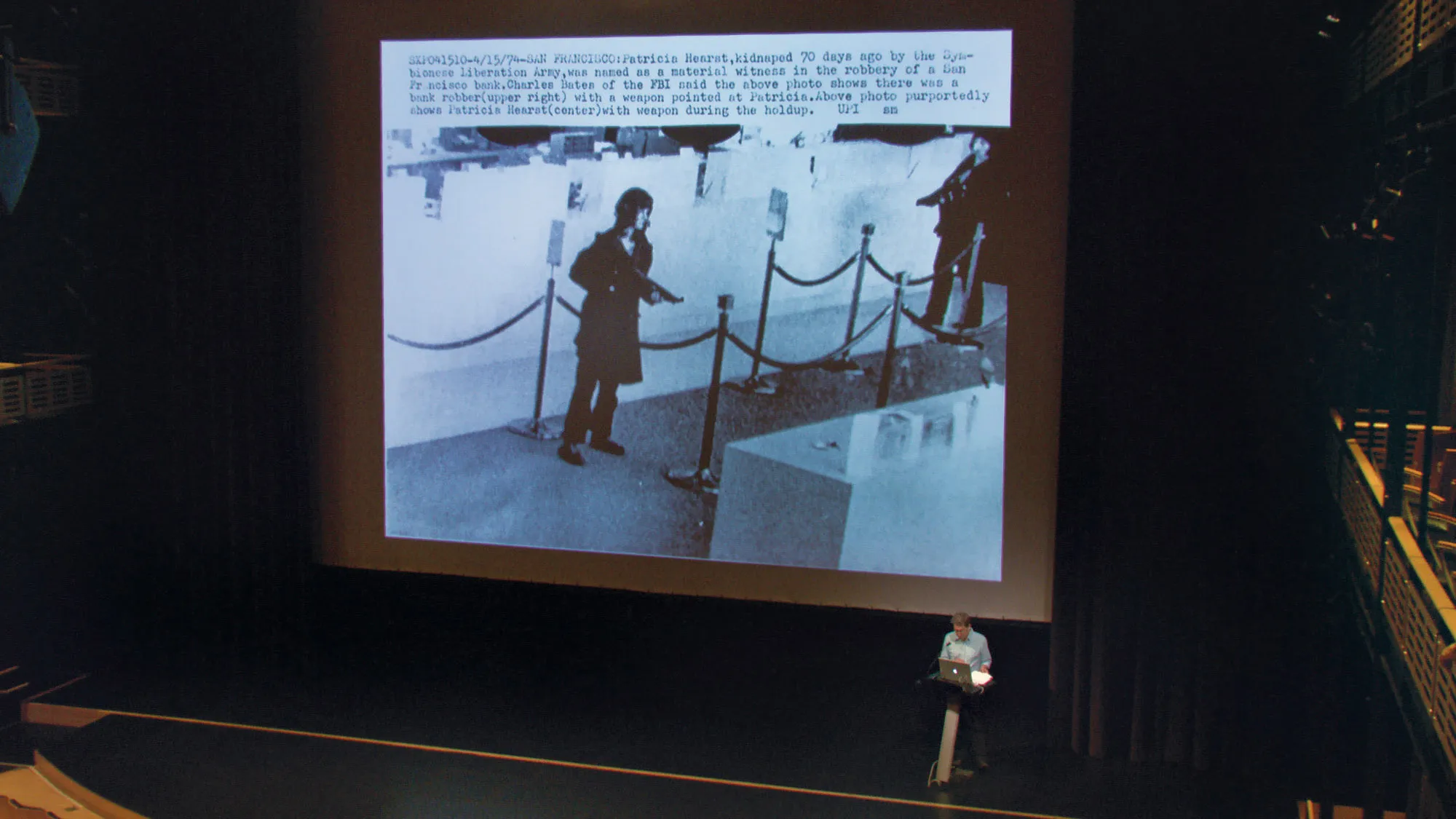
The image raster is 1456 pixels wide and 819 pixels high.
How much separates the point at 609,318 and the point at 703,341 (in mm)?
444

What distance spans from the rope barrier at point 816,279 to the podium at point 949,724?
1.67 metres

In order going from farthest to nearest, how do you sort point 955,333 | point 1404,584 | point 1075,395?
point 955,333
point 1075,395
point 1404,584

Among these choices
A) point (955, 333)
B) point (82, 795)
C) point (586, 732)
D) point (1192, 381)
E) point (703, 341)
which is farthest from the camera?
point (703, 341)

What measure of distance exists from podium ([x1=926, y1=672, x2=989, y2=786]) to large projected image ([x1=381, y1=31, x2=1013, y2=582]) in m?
0.61

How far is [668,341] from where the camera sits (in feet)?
15.8

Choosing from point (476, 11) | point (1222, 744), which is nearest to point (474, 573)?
point (476, 11)

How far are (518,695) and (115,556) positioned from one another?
7.20ft

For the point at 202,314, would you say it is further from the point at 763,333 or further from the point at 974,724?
the point at 974,724

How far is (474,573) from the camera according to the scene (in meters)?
5.14

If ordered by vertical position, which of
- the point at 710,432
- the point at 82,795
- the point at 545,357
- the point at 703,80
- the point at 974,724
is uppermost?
the point at 703,80

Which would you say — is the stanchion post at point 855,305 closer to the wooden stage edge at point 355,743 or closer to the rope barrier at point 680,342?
the rope barrier at point 680,342

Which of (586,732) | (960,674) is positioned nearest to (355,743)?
(586,732)

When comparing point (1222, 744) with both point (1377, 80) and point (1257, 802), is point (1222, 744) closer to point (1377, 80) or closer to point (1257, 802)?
point (1257, 802)

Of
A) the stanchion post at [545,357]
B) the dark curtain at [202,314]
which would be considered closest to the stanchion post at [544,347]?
Answer: the stanchion post at [545,357]
